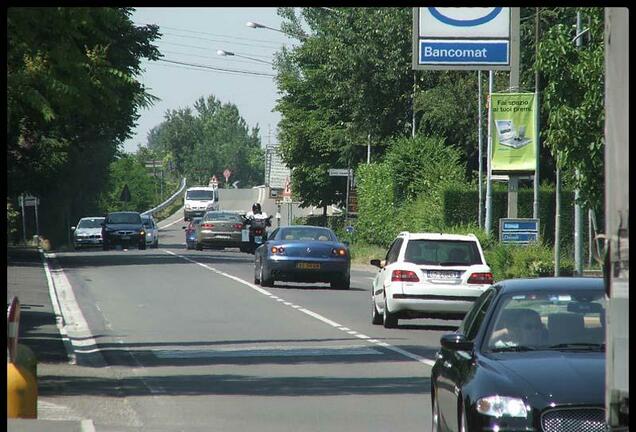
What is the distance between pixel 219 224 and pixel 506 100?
24249 mm

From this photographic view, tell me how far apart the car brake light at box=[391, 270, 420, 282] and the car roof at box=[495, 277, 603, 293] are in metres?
13.2

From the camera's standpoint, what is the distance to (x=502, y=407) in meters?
9.46

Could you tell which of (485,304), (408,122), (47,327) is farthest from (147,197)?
(485,304)

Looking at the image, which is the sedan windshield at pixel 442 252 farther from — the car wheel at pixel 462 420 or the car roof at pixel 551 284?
the car wheel at pixel 462 420

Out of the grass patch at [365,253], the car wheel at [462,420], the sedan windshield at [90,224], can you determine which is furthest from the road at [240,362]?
the sedan windshield at [90,224]

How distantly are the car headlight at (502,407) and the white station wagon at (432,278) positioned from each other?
14.6 meters

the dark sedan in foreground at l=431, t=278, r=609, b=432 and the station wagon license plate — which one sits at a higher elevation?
the dark sedan in foreground at l=431, t=278, r=609, b=432

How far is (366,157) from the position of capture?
80.4 meters

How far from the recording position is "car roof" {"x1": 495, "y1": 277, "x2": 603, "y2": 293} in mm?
10688

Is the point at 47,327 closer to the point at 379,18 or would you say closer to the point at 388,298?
the point at 388,298

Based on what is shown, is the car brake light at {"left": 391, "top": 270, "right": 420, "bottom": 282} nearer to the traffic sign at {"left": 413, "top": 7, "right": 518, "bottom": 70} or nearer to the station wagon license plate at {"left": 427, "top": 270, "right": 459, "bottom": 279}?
the station wagon license plate at {"left": 427, "top": 270, "right": 459, "bottom": 279}

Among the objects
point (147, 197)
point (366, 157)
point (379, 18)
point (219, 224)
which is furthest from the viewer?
point (147, 197)

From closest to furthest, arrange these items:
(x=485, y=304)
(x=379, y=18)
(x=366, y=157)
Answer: (x=485, y=304) → (x=379, y=18) → (x=366, y=157)

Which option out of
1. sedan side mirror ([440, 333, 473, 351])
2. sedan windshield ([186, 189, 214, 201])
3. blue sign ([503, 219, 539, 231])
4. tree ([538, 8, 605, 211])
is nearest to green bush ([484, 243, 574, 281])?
blue sign ([503, 219, 539, 231])
